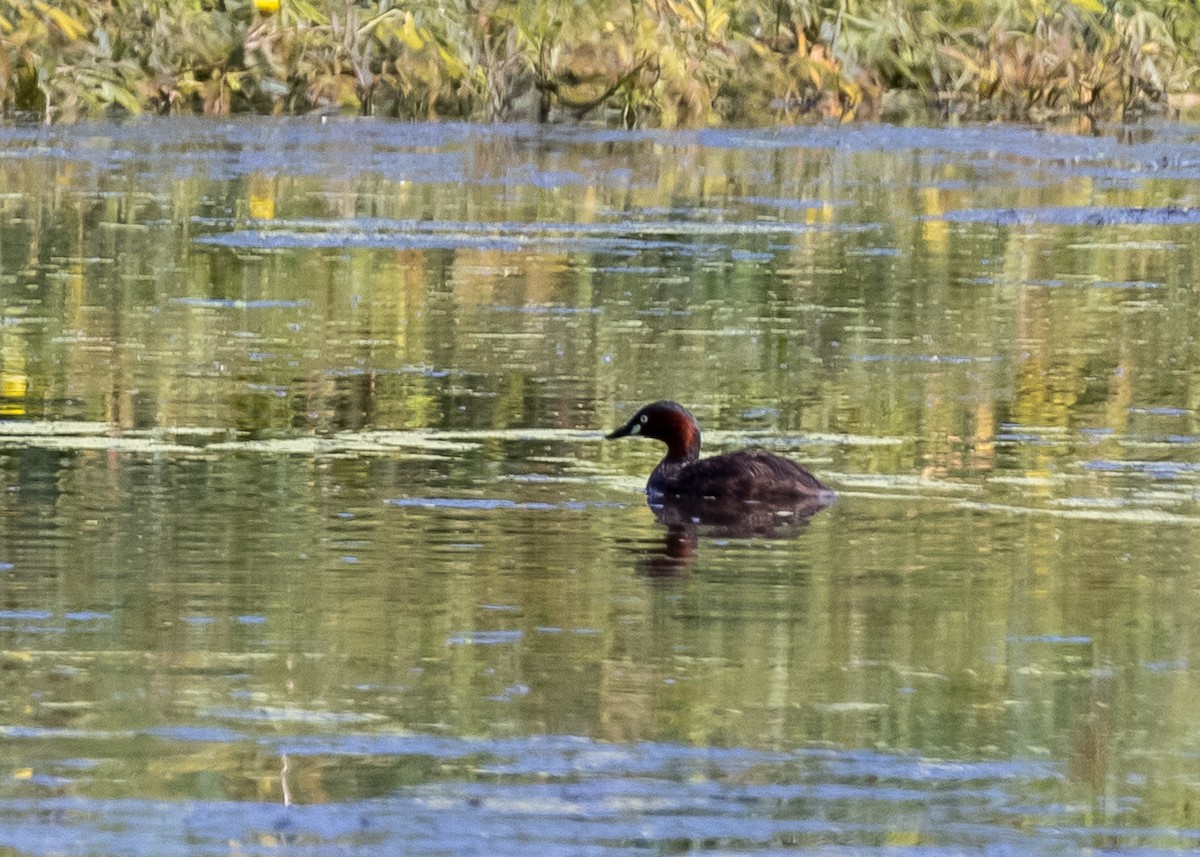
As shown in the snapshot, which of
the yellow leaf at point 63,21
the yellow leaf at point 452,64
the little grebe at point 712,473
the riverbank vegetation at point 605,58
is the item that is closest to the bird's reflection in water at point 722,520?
the little grebe at point 712,473

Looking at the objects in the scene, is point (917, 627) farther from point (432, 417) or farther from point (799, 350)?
point (799, 350)

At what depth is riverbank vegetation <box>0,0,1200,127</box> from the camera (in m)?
34.4

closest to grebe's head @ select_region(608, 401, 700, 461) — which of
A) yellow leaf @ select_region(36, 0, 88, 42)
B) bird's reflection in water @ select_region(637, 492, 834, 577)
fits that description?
bird's reflection in water @ select_region(637, 492, 834, 577)

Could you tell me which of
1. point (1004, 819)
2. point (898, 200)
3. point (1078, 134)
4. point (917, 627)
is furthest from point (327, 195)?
point (1004, 819)

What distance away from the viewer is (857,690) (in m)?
7.77

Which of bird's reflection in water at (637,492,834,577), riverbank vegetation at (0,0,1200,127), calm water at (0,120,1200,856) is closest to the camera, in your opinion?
calm water at (0,120,1200,856)

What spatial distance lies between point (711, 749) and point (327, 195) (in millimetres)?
18914

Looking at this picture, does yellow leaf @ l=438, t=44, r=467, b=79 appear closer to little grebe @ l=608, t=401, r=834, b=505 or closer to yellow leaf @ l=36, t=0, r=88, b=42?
yellow leaf @ l=36, t=0, r=88, b=42

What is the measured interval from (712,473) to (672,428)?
591 millimetres

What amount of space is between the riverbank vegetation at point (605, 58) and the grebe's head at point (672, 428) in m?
22.2

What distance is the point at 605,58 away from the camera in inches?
1396

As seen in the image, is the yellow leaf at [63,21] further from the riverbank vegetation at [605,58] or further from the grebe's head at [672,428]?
the grebe's head at [672,428]

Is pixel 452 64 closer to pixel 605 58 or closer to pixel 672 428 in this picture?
pixel 605 58

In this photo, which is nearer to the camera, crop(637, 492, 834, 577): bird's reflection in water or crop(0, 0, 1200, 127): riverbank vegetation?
crop(637, 492, 834, 577): bird's reflection in water
